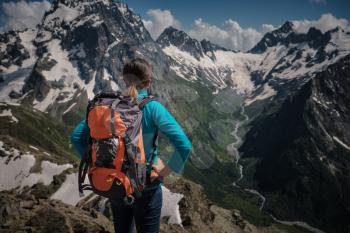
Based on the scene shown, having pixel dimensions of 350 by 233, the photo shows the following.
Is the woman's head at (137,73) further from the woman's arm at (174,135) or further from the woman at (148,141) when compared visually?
the woman's arm at (174,135)

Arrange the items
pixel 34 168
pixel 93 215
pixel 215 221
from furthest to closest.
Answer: pixel 34 168, pixel 215 221, pixel 93 215

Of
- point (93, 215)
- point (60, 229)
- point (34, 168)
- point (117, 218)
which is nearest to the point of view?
point (117, 218)

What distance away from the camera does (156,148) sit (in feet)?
30.5

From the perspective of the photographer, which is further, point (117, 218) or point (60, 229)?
point (60, 229)

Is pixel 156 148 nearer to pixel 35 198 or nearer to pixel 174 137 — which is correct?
pixel 174 137

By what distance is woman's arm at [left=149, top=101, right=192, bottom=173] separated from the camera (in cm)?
850

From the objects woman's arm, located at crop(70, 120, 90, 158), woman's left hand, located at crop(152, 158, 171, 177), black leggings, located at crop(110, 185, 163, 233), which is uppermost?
woman's arm, located at crop(70, 120, 90, 158)

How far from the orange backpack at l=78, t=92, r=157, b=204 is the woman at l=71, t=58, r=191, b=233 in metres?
0.29

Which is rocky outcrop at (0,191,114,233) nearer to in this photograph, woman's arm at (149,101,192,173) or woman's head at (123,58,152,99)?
woman's head at (123,58,152,99)

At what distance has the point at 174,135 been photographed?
8.50m

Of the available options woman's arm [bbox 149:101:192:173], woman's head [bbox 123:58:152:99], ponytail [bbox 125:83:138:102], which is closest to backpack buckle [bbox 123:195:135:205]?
woman's arm [bbox 149:101:192:173]

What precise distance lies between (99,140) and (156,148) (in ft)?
4.83

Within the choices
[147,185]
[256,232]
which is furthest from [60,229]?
[256,232]

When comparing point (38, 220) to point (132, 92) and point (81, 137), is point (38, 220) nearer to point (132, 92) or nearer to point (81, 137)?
point (81, 137)
